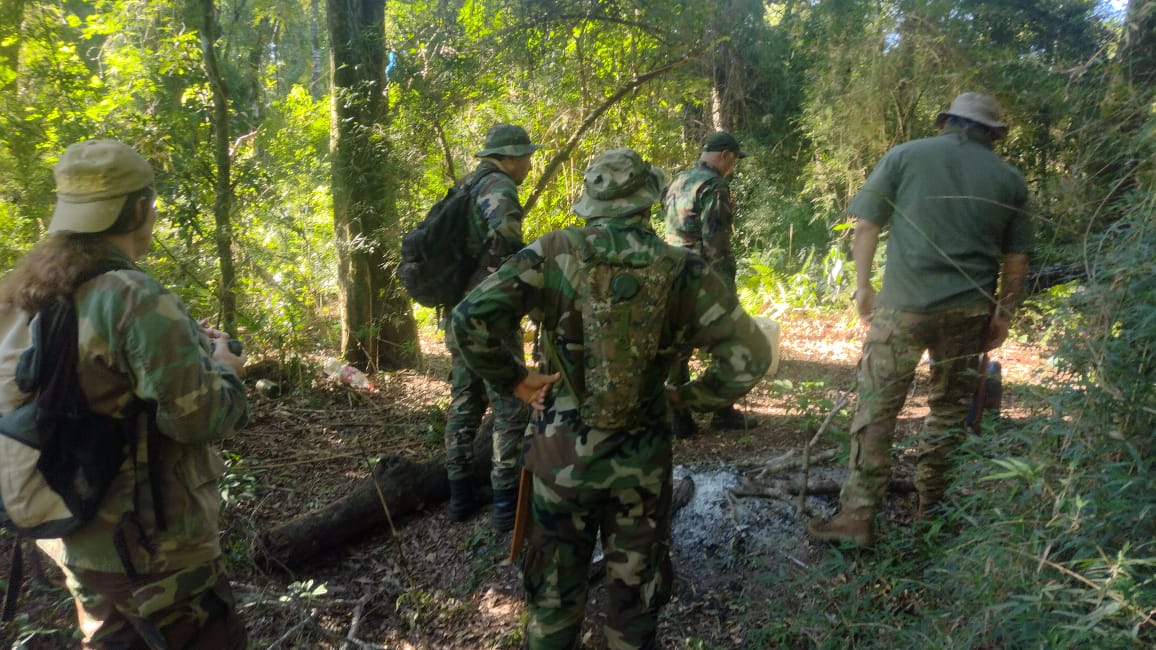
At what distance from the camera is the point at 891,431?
11.6ft

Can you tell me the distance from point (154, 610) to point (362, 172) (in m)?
5.02

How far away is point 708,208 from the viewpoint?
518cm

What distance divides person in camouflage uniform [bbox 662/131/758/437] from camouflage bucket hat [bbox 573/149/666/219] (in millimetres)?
2557

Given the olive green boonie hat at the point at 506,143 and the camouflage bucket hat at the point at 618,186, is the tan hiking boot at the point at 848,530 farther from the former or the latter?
the olive green boonie hat at the point at 506,143

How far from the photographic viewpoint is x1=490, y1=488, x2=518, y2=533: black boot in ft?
13.4

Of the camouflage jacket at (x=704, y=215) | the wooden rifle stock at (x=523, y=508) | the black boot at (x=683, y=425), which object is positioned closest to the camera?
the wooden rifle stock at (x=523, y=508)

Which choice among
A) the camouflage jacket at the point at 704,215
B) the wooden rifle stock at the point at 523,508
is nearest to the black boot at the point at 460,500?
the wooden rifle stock at the point at 523,508

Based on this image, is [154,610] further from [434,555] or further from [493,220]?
[493,220]

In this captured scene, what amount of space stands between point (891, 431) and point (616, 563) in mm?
1757

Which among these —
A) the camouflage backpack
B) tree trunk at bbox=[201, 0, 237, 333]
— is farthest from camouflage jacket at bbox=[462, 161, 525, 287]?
tree trunk at bbox=[201, 0, 237, 333]

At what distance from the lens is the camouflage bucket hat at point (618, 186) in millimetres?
2523

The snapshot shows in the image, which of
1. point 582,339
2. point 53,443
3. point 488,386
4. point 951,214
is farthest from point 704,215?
point 53,443

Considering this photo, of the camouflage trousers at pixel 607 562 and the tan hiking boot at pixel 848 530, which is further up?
the camouflage trousers at pixel 607 562

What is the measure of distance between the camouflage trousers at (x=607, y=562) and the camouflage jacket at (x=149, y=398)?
1127mm
